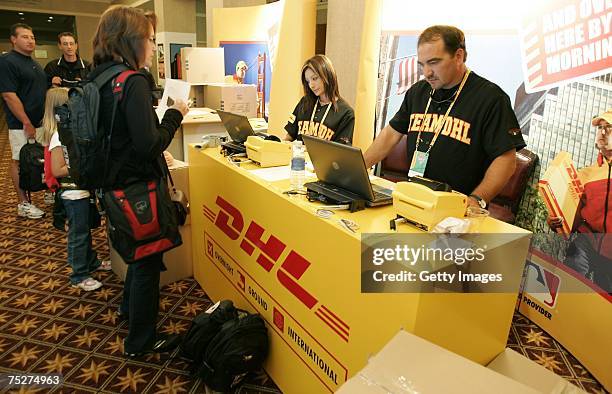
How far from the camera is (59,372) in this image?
1983mm

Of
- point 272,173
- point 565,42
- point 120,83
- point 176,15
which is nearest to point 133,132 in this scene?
point 120,83

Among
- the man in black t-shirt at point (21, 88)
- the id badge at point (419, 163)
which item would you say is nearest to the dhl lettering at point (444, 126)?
the id badge at point (419, 163)

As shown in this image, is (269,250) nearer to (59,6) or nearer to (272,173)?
(272,173)

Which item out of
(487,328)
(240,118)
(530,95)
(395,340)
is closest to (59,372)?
(240,118)

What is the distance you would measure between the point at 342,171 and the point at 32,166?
9.85 feet

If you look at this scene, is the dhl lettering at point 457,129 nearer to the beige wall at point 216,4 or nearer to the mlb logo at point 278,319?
the mlb logo at point 278,319

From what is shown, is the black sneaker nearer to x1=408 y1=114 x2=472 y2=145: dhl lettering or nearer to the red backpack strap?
the red backpack strap

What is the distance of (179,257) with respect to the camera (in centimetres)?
281

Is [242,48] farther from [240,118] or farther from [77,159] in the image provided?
[77,159]

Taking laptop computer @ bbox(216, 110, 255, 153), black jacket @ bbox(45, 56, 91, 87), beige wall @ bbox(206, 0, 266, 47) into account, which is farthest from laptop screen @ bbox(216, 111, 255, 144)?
beige wall @ bbox(206, 0, 266, 47)

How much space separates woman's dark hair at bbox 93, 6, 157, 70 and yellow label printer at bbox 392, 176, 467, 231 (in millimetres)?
1197

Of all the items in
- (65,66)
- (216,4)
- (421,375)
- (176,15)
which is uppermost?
(176,15)

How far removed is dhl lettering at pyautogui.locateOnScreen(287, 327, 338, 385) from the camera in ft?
4.89

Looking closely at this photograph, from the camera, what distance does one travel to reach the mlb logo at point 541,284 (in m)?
2.36
